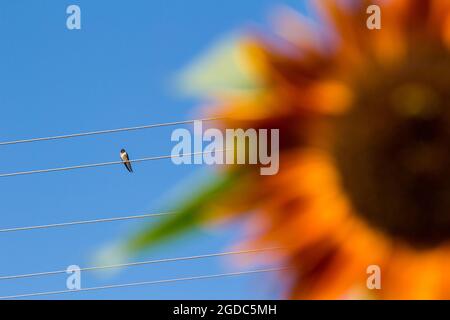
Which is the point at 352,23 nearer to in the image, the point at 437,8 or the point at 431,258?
the point at 437,8

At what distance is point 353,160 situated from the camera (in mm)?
3576

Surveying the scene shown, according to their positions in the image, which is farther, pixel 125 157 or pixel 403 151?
pixel 125 157

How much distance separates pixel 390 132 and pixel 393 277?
0.37 meters

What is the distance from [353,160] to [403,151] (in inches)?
5.8

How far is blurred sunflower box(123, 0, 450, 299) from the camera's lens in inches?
140

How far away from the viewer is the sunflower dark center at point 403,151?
3.55 meters

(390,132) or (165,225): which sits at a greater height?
(390,132)

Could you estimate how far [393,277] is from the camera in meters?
3.59

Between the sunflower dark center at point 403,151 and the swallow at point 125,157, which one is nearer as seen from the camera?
the sunflower dark center at point 403,151

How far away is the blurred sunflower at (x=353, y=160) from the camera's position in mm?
3568

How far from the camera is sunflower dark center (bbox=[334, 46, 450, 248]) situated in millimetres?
3555

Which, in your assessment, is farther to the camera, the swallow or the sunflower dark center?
the swallow
